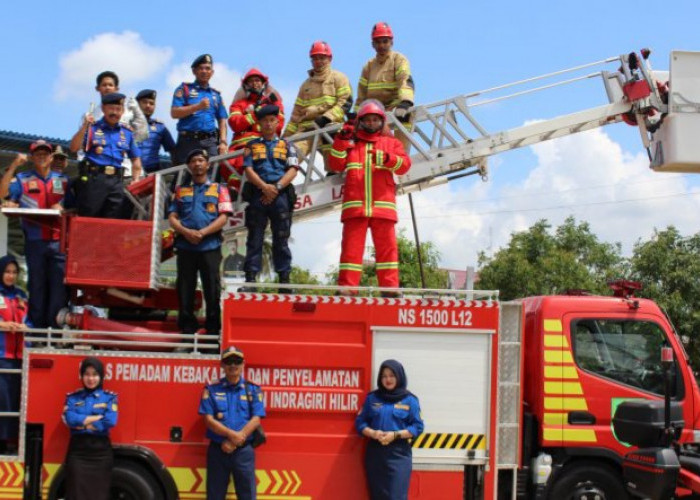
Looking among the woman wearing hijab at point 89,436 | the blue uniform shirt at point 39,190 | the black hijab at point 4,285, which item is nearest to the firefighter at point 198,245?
the woman wearing hijab at point 89,436

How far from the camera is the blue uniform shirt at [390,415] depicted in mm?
6750

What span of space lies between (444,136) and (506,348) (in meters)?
2.72

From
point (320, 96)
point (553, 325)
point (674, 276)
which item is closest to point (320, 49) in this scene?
point (320, 96)

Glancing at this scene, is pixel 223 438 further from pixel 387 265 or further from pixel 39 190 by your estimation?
pixel 39 190

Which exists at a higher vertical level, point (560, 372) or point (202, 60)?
point (202, 60)

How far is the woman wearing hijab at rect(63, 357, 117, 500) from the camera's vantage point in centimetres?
665

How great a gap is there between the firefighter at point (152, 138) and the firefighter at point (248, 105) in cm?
77

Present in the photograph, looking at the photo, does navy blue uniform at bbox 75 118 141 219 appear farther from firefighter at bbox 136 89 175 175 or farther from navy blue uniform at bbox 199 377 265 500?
navy blue uniform at bbox 199 377 265 500

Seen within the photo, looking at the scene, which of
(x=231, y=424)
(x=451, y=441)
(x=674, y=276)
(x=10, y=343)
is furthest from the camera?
(x=674, y=276)

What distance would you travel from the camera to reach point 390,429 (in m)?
6.74

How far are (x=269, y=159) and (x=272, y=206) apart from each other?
1.38 ft

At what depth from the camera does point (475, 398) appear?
710 centimetres

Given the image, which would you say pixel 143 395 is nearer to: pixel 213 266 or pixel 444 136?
pixel 213 266

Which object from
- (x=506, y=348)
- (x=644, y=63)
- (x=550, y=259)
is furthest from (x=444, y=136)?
(x=550, y=259)
